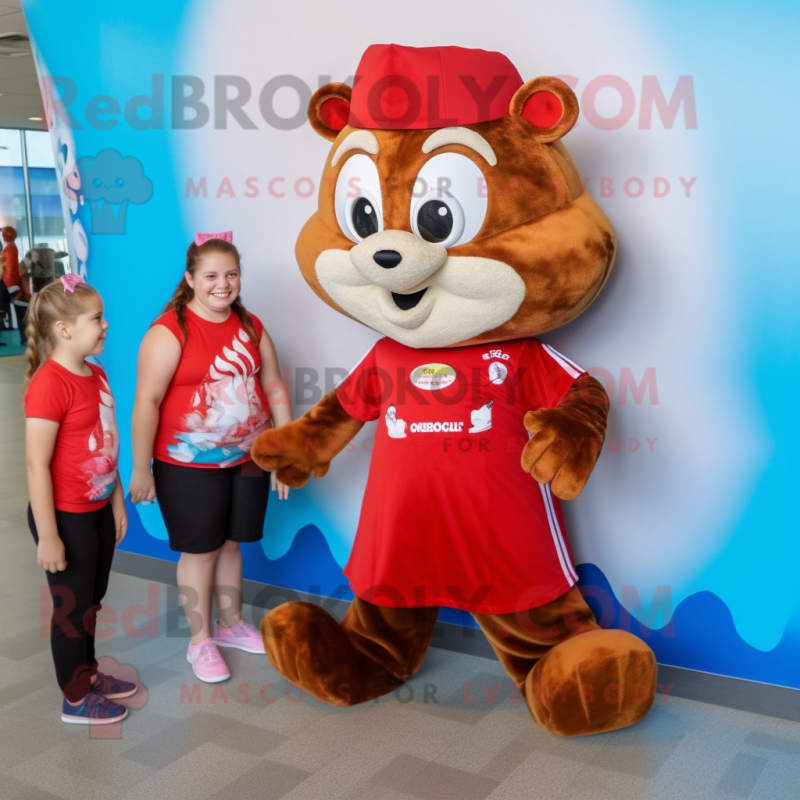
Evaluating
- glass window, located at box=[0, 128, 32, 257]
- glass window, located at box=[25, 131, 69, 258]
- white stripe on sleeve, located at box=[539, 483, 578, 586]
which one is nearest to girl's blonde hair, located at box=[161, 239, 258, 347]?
white stripe on sleeve, located at box=[539, 483, 578, 586]

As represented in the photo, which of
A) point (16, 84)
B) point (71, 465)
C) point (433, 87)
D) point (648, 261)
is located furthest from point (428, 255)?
point (16, 84)

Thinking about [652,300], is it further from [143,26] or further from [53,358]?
[143,26]

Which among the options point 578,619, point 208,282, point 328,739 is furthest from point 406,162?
point 328,739

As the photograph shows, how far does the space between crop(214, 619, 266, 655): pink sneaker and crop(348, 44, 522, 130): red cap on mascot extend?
145 cm

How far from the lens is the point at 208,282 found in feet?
7.73

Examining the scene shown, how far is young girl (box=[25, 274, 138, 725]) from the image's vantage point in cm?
206

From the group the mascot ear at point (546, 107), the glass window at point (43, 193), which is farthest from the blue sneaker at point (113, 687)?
the glass window at point (43, 193)

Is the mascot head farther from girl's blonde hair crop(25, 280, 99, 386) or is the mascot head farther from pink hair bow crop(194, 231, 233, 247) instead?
girl's blonde hair crop(25, 280, 99, 386)

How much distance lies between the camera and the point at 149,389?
7.79 feet

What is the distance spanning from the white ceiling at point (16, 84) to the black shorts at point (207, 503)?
3.64 m

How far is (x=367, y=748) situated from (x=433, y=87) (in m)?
1.43

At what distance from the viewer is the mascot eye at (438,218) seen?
76.8 inches

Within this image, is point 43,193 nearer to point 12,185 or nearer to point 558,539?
point 12,185

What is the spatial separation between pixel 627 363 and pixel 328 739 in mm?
1125
